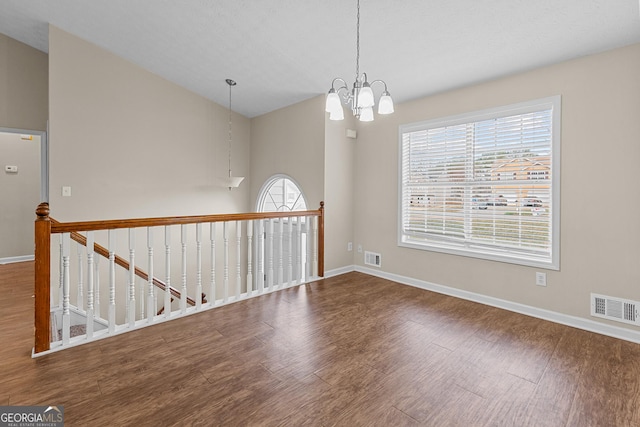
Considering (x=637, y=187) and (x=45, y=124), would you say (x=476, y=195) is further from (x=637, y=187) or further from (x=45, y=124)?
(x=45, y=124)

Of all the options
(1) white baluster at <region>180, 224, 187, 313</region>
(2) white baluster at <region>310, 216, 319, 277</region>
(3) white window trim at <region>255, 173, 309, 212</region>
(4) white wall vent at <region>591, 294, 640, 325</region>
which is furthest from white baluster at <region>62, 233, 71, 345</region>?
(4) white wall vent at <region>591, 294, 640, 325</region>

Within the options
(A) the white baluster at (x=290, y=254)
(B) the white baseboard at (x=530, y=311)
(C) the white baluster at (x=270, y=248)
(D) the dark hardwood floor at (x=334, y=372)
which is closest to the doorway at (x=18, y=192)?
(D) the dark hardwood floor at (x=334, y=372)

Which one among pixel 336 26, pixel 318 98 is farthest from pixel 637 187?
pixel 318 98

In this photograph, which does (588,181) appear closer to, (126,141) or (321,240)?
(321,240)

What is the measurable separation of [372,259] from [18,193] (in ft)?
20.2

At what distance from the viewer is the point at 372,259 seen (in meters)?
4.41

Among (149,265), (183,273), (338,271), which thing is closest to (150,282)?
(149,265)

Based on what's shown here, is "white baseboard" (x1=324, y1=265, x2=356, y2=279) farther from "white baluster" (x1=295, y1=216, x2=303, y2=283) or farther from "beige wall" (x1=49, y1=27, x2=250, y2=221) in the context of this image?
"beige wall" (x1=49, y1=27, x2=250, y2=221)

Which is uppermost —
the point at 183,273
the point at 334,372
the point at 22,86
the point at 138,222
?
the point at 22,86

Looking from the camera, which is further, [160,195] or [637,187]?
[160,195]

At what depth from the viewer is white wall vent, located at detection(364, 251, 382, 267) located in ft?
14.2

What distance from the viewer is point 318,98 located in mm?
4254

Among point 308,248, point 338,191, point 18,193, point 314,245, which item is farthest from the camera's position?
point 18,193

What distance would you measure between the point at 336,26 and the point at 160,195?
134 inches
